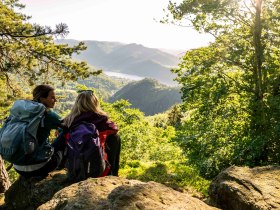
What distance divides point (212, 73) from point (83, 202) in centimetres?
838

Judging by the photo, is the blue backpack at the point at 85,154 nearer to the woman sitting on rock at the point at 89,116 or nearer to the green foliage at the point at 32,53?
the woman sitting on rock at the point at 89,116

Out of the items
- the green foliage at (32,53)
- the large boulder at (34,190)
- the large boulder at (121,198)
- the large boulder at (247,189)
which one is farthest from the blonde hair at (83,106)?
the green foliage at (32,53)

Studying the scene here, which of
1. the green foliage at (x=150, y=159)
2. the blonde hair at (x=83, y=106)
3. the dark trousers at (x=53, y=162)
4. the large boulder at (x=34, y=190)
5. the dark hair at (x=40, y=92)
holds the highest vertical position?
the dark hair at (x=40, y=92)

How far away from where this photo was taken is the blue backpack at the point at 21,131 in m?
4.35

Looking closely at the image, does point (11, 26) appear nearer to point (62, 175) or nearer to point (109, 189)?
point (62, 175)

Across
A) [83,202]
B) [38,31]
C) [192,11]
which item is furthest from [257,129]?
[38,31]

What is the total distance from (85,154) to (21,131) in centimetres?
99

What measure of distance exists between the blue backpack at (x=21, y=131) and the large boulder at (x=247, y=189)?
2.84 metres

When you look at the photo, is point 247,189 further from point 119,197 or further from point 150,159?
point 150,159

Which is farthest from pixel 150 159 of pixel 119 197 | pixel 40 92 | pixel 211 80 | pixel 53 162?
pixel 119 197

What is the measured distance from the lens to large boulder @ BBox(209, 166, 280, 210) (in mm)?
3611

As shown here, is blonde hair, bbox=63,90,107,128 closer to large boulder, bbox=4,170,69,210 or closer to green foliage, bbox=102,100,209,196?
large boulder, bbox=4,170,69,210

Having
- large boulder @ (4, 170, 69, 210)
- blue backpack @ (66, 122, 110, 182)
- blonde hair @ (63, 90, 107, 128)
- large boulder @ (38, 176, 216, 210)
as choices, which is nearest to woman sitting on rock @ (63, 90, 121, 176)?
blonde hair @ (63, 90, 107, 128)

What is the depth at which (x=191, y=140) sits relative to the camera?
8359 mm
